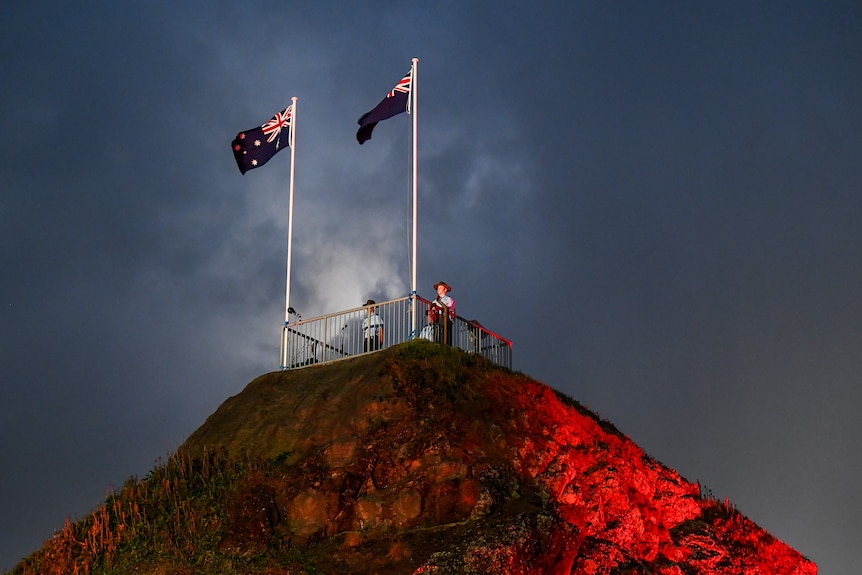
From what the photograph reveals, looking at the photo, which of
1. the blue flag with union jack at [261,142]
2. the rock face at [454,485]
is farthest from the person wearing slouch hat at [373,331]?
the blue flag with union jack at [261,142]

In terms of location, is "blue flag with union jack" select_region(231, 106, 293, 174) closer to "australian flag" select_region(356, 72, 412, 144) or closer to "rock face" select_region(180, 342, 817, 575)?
"australian flag" select_region(356, 72, 412, 144)

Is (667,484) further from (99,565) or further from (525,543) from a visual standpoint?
(99,565)

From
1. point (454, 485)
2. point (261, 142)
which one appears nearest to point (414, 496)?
point (454, 485)

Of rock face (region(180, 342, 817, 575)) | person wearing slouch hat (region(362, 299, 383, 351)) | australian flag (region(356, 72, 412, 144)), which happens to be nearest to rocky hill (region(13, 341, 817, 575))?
rock face (region(180, 342, 817, 575))

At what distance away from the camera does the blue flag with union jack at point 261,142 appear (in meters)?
30.1

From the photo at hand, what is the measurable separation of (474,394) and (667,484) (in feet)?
17.5

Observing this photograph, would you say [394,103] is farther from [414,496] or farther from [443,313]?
[414,496]

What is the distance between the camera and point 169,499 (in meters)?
22.2

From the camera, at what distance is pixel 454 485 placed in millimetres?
20266

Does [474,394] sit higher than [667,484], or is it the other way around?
[474,394]

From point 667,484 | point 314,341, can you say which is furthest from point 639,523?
point 314,341

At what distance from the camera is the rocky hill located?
19.7m

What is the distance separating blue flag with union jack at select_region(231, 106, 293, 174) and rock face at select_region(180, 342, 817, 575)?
26.1 feet

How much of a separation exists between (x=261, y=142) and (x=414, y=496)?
14.0 metres
